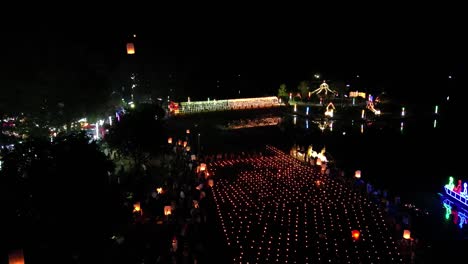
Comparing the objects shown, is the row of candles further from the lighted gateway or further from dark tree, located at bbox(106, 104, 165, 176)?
the lighted gateway

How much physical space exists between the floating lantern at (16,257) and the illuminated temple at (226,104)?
29.7 meters

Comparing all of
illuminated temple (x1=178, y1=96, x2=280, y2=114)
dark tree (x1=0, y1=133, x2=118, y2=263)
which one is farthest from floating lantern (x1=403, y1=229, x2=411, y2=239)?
illuminated temple (x1=178, y1=96, x2=280, y2=114)

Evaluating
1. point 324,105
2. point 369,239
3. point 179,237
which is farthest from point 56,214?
point 324,105

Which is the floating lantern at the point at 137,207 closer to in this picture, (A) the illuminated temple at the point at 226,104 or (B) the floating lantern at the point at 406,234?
(B) the floating lantern at the point at 406,234

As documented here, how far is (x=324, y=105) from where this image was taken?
129ft

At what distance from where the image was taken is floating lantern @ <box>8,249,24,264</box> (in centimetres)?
666

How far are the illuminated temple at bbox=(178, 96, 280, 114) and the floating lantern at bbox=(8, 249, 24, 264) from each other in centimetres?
2970

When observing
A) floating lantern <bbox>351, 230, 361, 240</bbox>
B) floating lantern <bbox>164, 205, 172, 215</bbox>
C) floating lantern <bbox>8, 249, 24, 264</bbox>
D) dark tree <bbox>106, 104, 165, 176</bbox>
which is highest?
dark tree <bbox>106, 104, 165, 176</bbox>

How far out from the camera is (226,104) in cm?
3853

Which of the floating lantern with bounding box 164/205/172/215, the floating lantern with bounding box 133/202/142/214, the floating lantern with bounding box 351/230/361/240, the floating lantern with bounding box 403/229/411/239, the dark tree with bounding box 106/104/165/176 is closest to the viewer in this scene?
the floating lantern with bounding box 403/229/411/239

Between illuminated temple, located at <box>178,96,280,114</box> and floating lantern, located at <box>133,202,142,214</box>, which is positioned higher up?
illuminated temple, located at <box>178,96,280,114</box>

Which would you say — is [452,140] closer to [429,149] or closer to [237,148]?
[429,149]

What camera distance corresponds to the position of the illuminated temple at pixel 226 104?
36.8m

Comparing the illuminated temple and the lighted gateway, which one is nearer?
the lighted gateway
